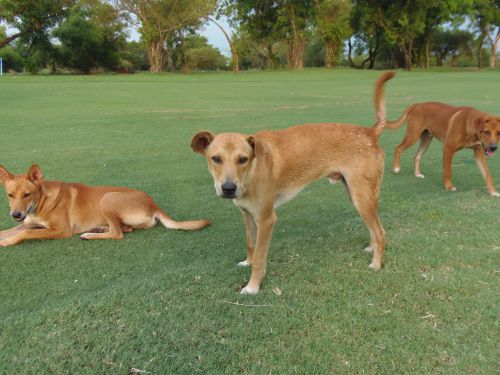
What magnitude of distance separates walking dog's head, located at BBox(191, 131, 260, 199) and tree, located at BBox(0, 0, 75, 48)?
52.0m

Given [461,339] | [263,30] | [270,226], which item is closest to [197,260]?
[270,226]

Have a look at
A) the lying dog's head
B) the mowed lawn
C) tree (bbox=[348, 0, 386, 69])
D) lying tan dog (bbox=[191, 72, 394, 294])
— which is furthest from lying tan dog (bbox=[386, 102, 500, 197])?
tree (bbox=[348, 0, 386, 69])

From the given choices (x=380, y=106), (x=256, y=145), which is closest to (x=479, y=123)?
(x=380, y=106)

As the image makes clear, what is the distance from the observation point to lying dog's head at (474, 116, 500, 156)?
5957 millimetres

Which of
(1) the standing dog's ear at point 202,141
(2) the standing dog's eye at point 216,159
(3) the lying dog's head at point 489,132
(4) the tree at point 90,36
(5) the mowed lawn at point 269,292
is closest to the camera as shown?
(5) the mowed lawn at point 269,292

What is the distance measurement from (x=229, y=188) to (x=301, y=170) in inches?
38.3

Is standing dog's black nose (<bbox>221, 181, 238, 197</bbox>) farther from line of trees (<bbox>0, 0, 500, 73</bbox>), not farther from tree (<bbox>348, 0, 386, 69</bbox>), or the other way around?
tree (<bbox>348, 0, 386, 69</bbox>)

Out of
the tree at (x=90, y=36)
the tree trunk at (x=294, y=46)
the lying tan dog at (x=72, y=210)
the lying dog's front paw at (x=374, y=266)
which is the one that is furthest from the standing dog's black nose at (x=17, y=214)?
the tree at (x=90, y=36)

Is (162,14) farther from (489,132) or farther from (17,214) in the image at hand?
(17,214)

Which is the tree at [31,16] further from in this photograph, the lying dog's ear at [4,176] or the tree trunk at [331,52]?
the lying dog's ear at [4,176]

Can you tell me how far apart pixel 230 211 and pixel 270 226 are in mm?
1848

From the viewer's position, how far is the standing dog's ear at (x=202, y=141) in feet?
10.1

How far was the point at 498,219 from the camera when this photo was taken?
177 inches

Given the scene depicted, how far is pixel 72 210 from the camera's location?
448cm
